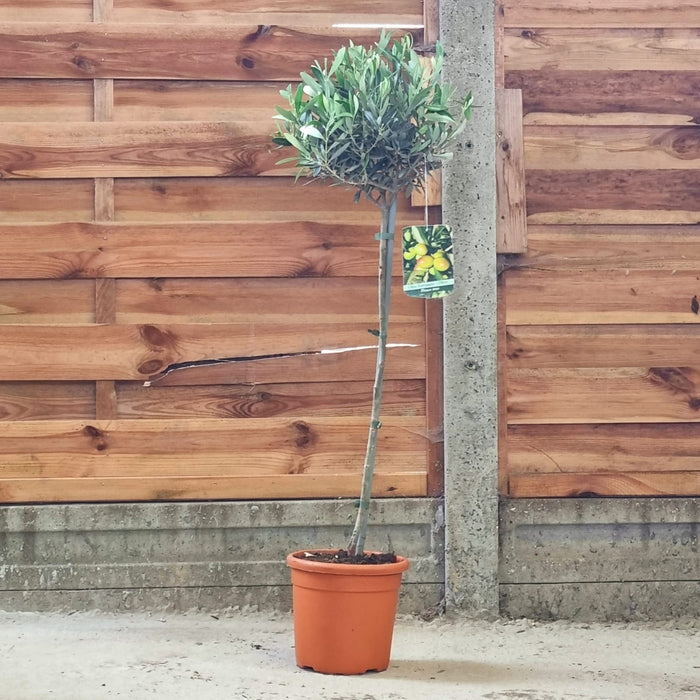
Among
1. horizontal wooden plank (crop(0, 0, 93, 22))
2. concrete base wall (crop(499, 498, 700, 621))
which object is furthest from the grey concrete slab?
horizontal wooden plank (crop(0, 0, 93, 22))

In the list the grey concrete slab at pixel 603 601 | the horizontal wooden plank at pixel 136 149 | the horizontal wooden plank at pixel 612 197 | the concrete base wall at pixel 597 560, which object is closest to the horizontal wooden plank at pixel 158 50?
the horizontal wooden plank at pixel 136 149

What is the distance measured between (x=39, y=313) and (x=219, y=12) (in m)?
1.19

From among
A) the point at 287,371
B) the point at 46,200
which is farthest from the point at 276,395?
the point at 46,200

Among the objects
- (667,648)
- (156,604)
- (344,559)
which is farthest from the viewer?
(156,604)

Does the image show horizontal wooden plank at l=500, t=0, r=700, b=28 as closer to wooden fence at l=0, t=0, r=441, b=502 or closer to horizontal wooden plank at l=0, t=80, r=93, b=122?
wooden fence at l=0, t=0, r=441, b=502

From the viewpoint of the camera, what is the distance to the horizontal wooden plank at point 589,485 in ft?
9.95

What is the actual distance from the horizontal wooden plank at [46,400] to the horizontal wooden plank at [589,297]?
145 cm

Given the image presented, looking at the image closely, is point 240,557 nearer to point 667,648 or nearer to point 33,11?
point 667,648

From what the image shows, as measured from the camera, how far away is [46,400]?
300cm

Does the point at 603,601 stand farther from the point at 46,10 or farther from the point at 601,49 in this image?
the point at 46,10

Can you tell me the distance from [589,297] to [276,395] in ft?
3.66

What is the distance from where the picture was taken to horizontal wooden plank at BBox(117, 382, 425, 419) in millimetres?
3014

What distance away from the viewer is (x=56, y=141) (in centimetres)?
302

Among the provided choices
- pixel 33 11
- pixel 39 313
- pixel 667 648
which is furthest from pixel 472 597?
pixel 33 11
